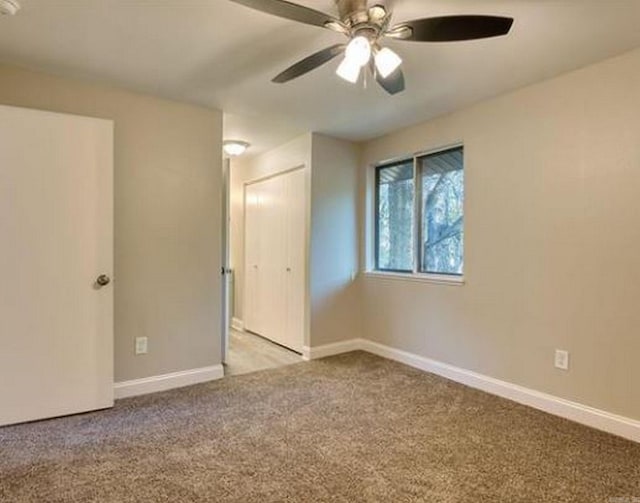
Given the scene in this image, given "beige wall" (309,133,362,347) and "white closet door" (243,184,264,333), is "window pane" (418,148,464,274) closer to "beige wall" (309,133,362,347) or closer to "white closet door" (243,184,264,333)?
"beige wall" (309,133,362,347)

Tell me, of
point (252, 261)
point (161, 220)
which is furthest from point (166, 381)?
point (252, 261)

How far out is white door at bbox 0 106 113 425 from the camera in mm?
2445

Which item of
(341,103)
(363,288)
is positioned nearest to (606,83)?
(341,103)

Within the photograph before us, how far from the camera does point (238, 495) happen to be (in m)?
1.81

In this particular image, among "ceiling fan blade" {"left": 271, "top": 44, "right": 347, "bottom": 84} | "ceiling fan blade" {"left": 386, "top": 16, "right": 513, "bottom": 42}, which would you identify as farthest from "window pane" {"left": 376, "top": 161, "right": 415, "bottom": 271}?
"ceiling fan blade" {"left": 386, "top": 16, "right": 513, "bottom": 42}

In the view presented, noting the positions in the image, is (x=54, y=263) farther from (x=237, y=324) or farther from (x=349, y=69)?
(x=237, y=324)

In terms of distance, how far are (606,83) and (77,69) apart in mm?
3266

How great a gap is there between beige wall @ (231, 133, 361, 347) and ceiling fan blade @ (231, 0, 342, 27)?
2.33 meters

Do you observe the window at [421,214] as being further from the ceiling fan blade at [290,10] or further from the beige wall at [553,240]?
the ceiling fan blade at [290,10]

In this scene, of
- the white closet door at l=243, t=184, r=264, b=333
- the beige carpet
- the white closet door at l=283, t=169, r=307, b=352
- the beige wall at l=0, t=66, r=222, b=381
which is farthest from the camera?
the white closet door at l=243, t=184, r=264, b=333

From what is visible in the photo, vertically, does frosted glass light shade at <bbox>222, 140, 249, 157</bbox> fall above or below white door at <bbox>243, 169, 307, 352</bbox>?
above

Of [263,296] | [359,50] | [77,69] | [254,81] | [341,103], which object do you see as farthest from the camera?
[263,296]

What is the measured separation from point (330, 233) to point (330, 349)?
116 cm

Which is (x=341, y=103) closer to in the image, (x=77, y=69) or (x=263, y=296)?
(x=77, y=69)
